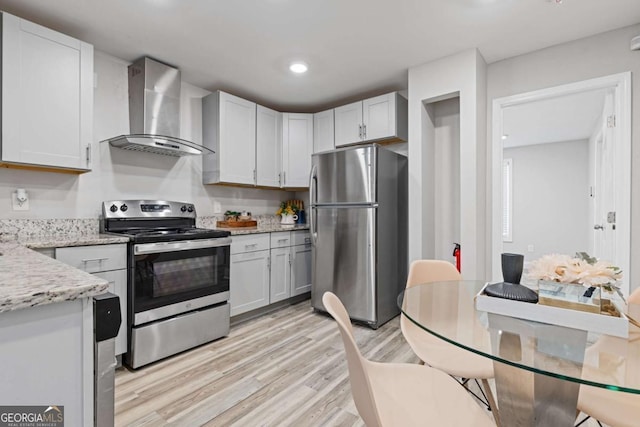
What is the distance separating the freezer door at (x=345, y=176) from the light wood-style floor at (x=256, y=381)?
1294 millimetres

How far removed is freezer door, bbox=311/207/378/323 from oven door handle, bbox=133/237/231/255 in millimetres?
1008

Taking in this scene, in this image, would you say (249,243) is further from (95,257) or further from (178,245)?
(95,257)

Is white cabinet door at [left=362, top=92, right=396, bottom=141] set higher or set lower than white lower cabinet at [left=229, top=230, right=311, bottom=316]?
higher

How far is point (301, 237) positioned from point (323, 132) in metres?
1.35

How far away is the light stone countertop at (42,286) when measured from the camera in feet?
2.31

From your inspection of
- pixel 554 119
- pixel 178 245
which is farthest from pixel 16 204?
pixel 554 119

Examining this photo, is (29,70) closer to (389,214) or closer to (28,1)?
(28,1)

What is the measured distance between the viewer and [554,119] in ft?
15.3

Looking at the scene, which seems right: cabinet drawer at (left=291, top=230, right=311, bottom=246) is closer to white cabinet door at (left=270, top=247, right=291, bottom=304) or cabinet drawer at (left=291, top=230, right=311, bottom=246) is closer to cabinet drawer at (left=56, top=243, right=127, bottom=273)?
white cabinet door at (left=270, top=247, right=291, bottom=304)

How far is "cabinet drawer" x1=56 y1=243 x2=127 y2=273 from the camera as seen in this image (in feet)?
6.48

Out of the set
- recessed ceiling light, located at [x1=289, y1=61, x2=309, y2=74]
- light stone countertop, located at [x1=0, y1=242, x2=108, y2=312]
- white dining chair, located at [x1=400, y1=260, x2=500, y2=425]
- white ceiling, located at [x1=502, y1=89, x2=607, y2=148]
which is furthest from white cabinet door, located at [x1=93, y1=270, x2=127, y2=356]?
white ceiling, located at [x1=502, y1=89, x2=607, y2=148]

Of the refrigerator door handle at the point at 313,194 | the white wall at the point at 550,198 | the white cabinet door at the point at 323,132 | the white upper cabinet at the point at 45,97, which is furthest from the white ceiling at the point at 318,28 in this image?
the white wall at the point at 550,198

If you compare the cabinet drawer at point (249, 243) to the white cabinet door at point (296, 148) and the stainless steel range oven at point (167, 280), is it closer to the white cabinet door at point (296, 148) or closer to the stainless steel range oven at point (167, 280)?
the stainless steel range oven at point (167, 280)

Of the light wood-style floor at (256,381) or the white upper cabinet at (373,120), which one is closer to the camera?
the light wood-style floor at (256,381)
